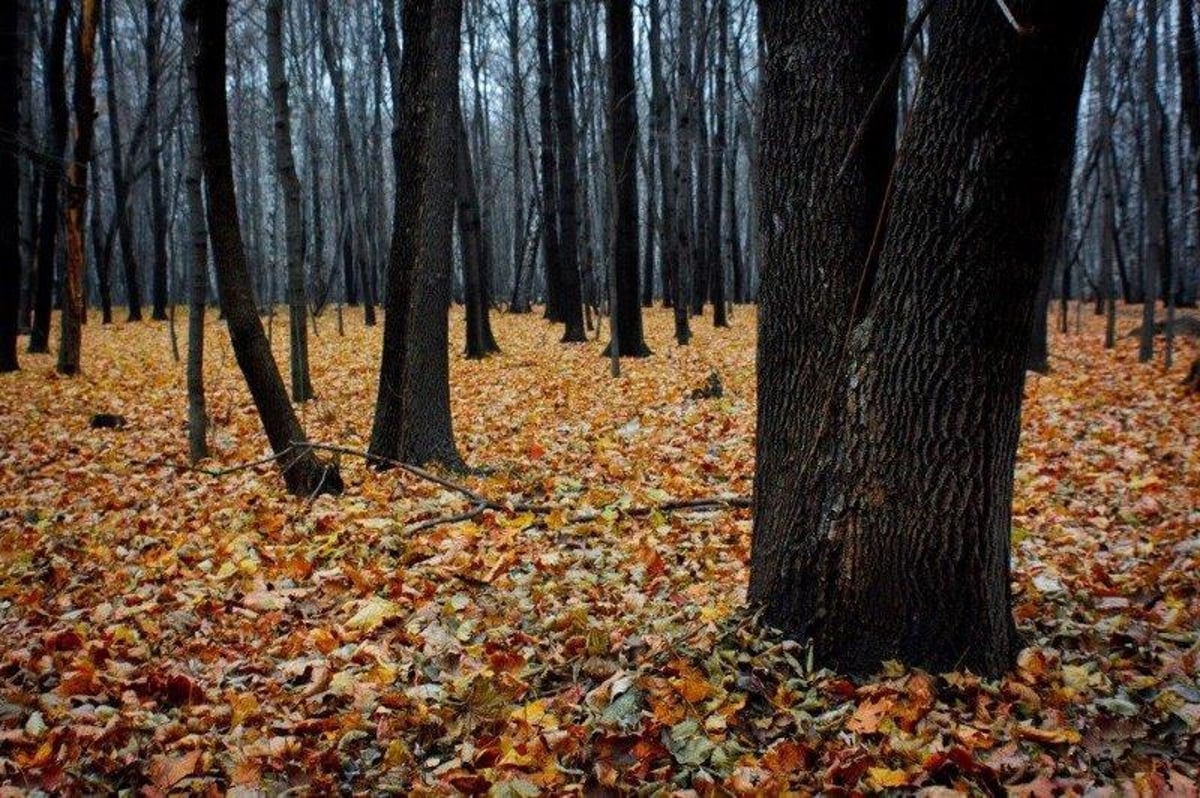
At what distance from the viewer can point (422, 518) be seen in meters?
5.54

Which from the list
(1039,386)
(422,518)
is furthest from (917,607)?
(1039,386)

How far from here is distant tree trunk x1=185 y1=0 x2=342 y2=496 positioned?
234 inches

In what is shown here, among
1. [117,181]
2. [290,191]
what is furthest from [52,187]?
[117,181]

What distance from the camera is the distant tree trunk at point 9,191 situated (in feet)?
42.0

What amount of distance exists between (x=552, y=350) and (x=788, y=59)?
12406 millimetres

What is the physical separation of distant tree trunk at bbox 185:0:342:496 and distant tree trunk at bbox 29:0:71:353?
32.3 feet

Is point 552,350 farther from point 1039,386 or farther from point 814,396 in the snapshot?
point 814,396

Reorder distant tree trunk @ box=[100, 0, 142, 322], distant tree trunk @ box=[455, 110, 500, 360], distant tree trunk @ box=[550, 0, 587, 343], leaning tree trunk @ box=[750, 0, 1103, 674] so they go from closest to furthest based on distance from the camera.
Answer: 1. leaning tree trunk @ box=[750, 0, 1103, 674]
2. distant tree trunk @ box=[455, 110, 500, 360]
3. distant tree trunk @ box=[550, 0, 587, 343]
4. distant tree trunk @ box=[100, 0, 142, 322]

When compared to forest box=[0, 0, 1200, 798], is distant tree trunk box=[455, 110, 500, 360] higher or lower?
higher

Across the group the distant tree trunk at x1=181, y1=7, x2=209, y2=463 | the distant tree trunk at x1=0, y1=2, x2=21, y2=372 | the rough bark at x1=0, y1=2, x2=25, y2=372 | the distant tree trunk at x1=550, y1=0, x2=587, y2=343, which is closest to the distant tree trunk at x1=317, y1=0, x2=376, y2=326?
the distant tree trunk at x1=550, y1=0, x2=587, y2=343

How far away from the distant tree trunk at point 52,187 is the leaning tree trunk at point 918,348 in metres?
14.6

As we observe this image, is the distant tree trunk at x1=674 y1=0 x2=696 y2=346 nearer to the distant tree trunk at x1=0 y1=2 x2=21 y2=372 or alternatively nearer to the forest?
the forest

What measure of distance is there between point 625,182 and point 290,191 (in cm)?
573

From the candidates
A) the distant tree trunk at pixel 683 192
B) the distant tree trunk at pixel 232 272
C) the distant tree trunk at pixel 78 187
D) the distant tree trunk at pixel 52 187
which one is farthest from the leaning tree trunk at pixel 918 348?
the distant tree trunk at pixel 52 187
